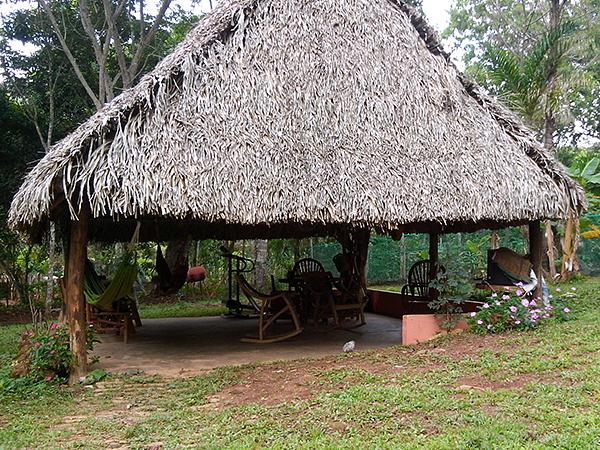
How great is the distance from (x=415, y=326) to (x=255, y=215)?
2150 millimetres

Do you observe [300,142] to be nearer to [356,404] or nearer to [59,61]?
[356,404]

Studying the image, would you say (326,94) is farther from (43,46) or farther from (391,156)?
(43,46)

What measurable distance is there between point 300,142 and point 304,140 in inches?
2.0

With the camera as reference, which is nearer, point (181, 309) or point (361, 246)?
point (361, 246)

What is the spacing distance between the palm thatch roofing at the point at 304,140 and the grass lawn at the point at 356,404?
53.2 inches

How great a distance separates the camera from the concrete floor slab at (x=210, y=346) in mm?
5836

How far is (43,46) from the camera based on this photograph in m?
11.4

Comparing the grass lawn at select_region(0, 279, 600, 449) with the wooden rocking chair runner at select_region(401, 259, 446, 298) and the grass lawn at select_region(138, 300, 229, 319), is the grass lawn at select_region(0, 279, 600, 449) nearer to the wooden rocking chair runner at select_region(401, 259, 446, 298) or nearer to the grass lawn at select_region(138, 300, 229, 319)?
the wooden rocking chair runner at select_region(401, 259, 446, 298)

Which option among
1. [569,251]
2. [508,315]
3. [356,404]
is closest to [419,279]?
[508,315]

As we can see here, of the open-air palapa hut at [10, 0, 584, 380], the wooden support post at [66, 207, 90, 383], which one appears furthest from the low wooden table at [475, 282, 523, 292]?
the wooden support post at [66, 207, 90, 383]

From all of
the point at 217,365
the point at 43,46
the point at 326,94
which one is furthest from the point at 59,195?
the point at 43,46

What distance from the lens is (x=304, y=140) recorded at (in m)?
5.71

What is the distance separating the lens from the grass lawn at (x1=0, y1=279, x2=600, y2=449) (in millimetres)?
3346

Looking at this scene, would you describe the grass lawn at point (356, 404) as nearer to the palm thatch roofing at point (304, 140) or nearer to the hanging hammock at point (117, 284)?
the hanging hammock at point (117, 284)
